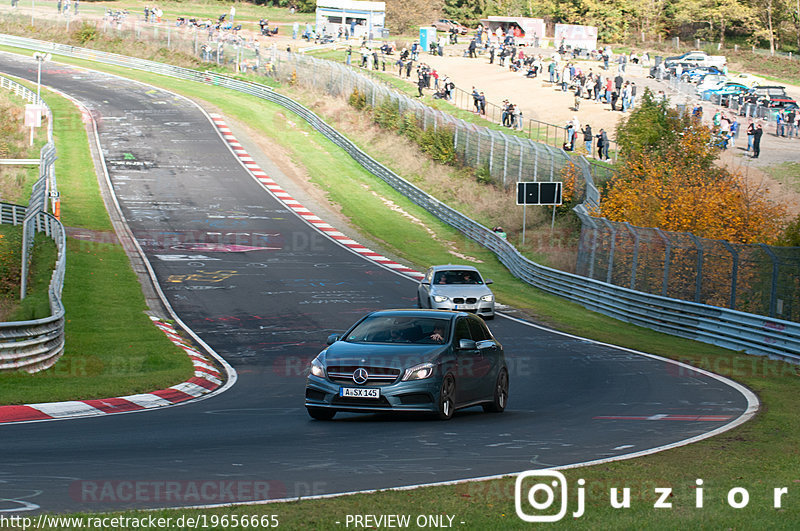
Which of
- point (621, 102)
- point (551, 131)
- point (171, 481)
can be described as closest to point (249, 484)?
point (171, 481)

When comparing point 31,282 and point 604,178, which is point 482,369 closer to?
point 31,282

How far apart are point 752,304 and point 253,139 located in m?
40.2

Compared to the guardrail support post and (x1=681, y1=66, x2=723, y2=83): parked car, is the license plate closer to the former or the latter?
the guardrail support post

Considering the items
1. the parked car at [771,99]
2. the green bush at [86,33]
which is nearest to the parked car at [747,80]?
the parked car at [771,99]

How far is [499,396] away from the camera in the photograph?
1352 centimetres

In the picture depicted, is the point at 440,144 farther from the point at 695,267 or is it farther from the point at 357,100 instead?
the point at 695,267

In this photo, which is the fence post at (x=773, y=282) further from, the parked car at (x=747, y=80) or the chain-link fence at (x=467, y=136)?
the parked car at (x=747, y=80)

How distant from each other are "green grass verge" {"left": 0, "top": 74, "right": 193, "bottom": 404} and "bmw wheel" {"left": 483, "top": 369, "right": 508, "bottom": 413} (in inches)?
217

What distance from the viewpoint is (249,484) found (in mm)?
7965

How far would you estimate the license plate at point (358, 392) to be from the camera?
11.6 m

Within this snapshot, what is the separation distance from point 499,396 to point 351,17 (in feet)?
303

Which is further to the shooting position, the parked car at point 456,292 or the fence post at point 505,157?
the fence post at point 505,157

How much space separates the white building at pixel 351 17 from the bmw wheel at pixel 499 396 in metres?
86.6

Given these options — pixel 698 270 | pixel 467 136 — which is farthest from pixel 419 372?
pixel 467 136
